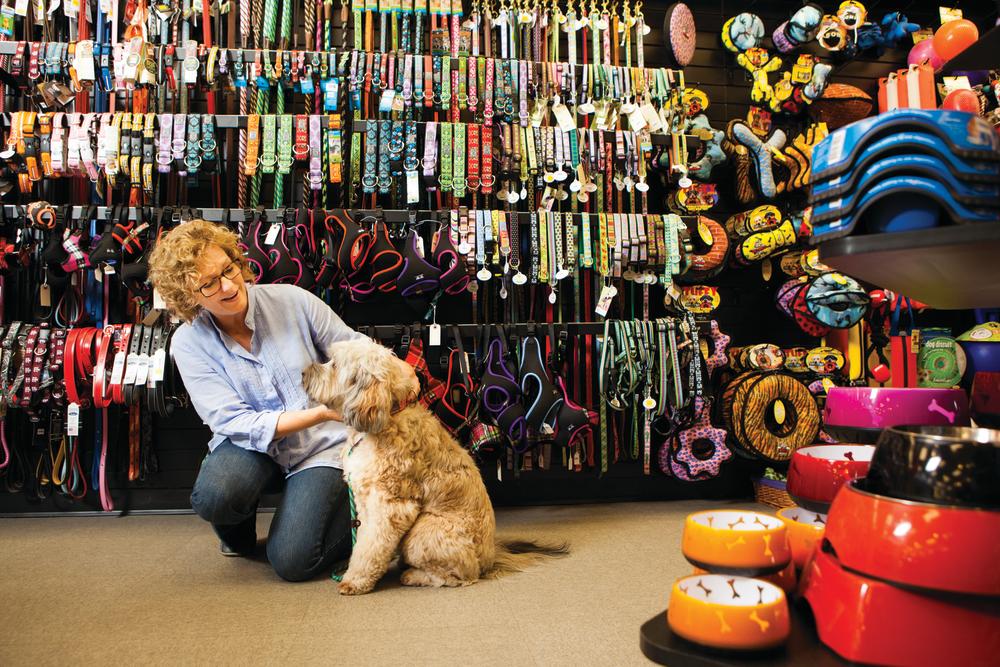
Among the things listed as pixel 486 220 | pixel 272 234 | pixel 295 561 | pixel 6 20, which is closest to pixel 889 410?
pixel 295 561

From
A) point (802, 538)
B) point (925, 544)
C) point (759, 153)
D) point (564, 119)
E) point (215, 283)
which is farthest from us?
point (759, 153)

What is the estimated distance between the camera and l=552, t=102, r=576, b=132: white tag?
380cm

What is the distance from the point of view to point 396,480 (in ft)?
8.14

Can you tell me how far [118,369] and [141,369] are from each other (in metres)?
0.11

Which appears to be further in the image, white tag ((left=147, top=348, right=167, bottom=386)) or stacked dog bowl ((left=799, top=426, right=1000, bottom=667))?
white tag ((left=147, top=348, right=167, bottom=386))

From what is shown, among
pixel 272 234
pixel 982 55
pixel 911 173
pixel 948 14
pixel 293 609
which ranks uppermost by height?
pixel 948 14

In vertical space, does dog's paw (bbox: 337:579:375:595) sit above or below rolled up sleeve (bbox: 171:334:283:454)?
below

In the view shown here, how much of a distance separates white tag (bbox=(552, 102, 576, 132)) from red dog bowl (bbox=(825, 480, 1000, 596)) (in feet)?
10.4

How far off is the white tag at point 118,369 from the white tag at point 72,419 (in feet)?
1.00

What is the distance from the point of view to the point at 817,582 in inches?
39.8

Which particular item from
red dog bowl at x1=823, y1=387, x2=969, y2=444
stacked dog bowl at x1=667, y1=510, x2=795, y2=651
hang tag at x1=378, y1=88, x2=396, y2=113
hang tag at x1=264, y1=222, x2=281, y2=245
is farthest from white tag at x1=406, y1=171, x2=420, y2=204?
stacked dog bowl at x1=667, y1=510, x2=795, y2=651

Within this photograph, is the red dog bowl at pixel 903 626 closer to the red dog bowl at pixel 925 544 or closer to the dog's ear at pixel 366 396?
the red dog bowl at pixel 925 544

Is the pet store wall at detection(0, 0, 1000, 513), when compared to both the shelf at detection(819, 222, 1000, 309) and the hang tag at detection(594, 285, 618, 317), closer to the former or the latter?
the hang tag at detection(594, 285, 618, 317)

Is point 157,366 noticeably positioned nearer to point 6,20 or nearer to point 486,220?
point 486,220
